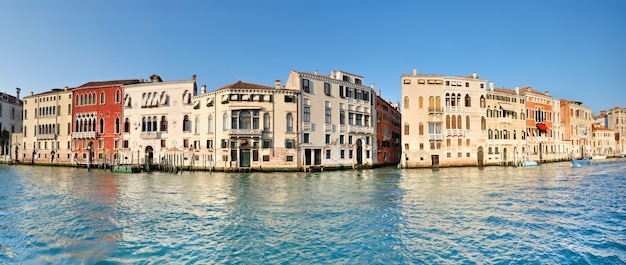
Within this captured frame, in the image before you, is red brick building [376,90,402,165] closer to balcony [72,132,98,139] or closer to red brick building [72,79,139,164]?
red brick building [72,79,139,164]

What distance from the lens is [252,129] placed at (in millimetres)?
30641

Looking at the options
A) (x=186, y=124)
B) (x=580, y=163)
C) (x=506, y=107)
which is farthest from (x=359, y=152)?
(x=580, y=163)

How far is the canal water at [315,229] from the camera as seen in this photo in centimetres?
723

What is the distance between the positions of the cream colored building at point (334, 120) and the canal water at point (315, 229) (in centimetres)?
1724

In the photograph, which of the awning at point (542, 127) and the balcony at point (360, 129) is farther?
the awning at point (542, 127)

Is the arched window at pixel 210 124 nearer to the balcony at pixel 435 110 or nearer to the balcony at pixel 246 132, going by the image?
the balcony at pixel 246 132

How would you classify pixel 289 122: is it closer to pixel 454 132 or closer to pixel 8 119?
pixel 454 132

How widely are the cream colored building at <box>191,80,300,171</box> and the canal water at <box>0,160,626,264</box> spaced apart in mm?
15214

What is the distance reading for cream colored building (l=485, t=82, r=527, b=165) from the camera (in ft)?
129

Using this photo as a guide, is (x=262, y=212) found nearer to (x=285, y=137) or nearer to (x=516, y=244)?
(x=516, y=244)

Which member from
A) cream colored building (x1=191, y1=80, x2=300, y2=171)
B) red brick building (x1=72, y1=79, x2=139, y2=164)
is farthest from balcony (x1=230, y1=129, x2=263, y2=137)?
red brick building (x1=72, y1=79, x2=139, y2=164)

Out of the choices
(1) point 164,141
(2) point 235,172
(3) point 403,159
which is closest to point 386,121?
(3) point 403,159

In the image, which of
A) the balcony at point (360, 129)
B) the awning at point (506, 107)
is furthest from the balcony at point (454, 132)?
the balcony at point (360, 129)

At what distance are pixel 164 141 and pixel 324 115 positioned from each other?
53.6ft
